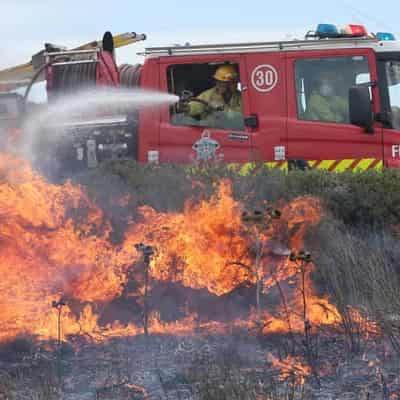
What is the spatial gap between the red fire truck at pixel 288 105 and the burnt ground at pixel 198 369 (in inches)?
170

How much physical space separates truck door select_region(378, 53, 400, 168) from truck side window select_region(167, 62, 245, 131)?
5.55 ft

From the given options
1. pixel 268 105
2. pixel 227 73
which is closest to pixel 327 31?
pixel 268 105

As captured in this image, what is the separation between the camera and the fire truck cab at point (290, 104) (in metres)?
11.2

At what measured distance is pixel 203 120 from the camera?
457 inches

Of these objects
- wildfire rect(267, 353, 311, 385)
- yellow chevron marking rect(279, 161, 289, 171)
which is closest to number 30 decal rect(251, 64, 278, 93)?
yellow chevron marking rect(279, 161, 289, 171)

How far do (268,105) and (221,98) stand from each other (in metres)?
0.58

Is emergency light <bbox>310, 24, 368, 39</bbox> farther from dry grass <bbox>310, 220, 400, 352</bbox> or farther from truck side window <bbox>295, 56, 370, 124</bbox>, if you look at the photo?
dry grass <bbox>310, 220, 400, 352</bbox>

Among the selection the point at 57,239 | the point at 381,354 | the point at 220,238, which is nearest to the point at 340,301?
the point at 381,354

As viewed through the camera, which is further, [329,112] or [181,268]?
[329,112]

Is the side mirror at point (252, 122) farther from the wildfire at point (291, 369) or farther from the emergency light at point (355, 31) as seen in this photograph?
the wildfire at point (291, 369)

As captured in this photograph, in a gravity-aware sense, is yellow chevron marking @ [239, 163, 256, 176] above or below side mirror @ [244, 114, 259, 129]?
below

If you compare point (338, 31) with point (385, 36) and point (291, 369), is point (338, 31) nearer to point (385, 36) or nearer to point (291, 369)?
point (385, 36)

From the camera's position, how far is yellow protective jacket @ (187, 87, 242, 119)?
37.8 feet

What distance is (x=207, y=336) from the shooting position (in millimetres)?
7547
